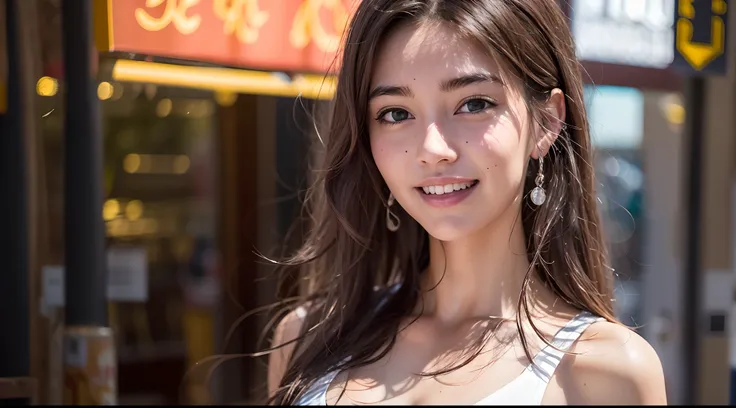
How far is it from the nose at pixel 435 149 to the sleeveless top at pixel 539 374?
1.20ft

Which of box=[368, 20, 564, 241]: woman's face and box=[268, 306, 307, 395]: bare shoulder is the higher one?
box=[368, 20, 564, 241]: woman's face

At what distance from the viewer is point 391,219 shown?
1.73 metres

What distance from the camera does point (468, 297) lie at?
5.14 ft

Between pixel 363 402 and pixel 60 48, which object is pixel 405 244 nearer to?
pixel 363 402

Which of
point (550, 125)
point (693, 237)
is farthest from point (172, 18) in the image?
point (693, 237)

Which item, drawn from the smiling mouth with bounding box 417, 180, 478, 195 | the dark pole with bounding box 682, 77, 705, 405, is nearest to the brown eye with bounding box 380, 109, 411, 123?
the smiling mouth with bounding box 417, 180, 478, 195

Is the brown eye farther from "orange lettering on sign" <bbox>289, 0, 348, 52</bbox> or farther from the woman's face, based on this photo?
"orange lettering on sign" <bbox>289, 0, 348, 52</bbox>

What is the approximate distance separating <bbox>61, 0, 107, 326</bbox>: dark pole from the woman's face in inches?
27.6

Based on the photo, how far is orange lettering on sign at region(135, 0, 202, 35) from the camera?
1.57 m

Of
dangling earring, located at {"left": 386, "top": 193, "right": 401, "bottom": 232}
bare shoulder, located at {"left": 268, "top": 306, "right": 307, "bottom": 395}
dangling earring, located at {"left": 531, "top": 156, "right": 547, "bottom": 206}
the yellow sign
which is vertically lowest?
bare shoulder, located at {"left": 268, "top": 306, "right": 307, "bottom": 395}

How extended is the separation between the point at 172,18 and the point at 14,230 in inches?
25.8

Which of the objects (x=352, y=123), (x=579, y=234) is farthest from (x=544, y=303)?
(x=352, y=123)

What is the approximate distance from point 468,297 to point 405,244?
24 cm

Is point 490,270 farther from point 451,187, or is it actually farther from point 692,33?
point 692,33
